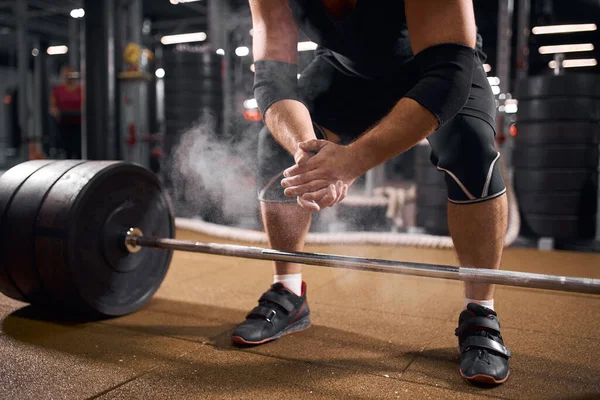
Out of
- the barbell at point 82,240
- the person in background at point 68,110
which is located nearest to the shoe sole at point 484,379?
the barbell at point 82,240

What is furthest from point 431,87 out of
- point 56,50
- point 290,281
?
point 56,50

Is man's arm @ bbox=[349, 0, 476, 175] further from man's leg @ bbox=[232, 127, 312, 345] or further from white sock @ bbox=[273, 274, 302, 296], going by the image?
white sock @ bbox=[273, 274, 302, 296]

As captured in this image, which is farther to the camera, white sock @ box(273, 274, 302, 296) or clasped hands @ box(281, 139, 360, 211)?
white sock @ box(273, 274, 302, 296)

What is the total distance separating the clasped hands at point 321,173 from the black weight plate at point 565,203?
2324 mm

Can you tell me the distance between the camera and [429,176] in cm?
323

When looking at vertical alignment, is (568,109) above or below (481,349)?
above

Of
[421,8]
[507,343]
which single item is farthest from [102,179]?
[507,343]

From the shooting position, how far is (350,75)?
1316 mm

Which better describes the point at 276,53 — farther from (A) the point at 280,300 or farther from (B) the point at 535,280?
(B) the point at 535,280

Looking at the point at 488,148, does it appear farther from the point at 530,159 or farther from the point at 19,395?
the point at 530,159

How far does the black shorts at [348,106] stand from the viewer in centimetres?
118

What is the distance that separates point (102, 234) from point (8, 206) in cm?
26

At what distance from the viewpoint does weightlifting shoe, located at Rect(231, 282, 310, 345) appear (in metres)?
1.29

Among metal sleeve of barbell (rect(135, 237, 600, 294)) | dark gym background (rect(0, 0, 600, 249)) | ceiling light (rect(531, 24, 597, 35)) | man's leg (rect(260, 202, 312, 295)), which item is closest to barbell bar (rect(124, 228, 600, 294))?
metal sleeve of barbell (rect(135, 237, 600, 294))
